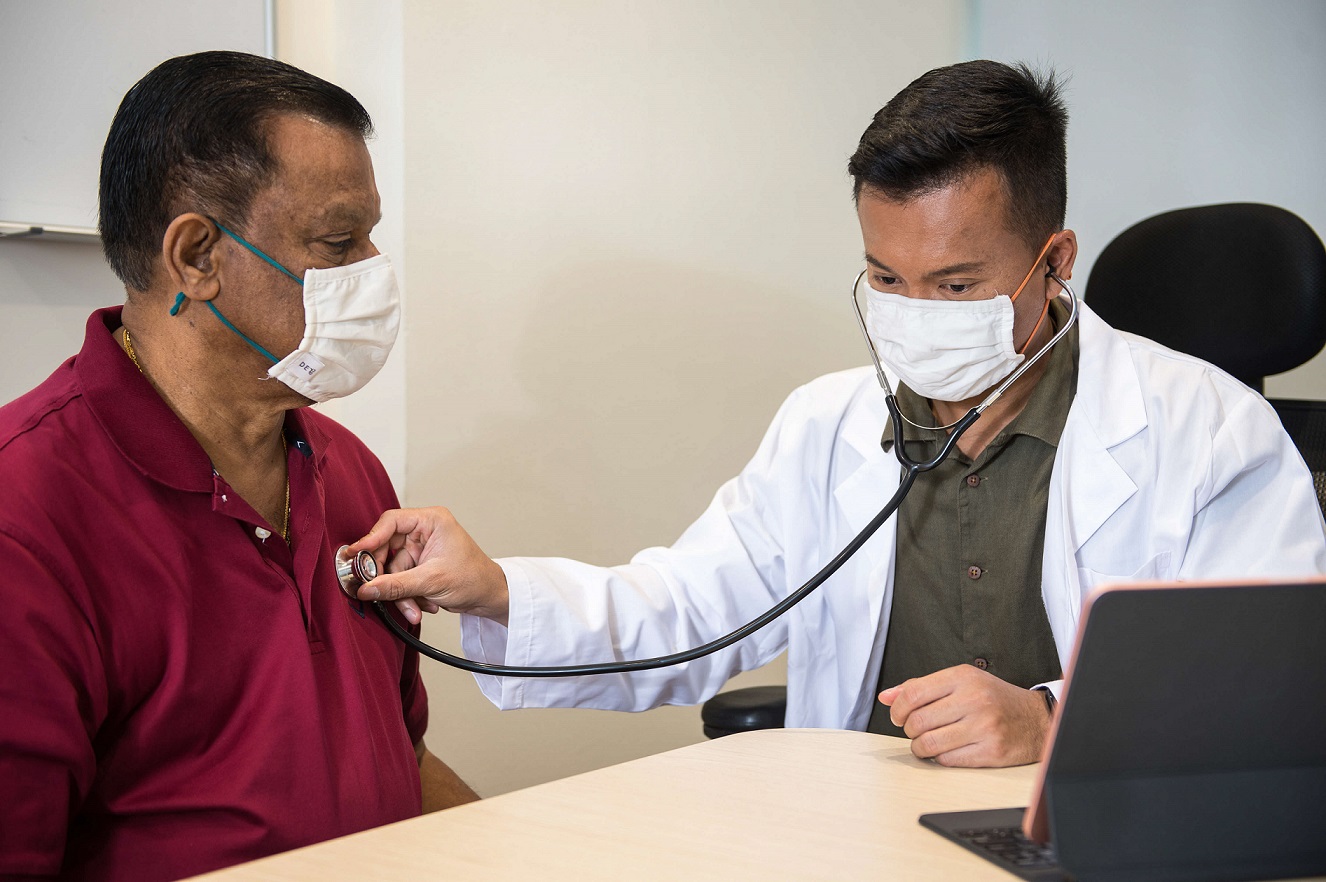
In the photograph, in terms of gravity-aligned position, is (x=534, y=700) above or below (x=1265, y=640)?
below

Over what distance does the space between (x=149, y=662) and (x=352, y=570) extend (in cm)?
24

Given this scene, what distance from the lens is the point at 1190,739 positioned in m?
0.68

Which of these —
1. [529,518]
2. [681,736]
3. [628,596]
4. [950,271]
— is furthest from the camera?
[681,736]

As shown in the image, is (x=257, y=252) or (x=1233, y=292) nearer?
(x=257, y=252)

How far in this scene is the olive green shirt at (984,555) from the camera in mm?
1379

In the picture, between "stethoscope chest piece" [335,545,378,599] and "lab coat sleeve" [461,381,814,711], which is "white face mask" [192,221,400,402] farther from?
"lab coat sleeve" [461,381,814,711]

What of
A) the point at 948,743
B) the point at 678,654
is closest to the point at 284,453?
the point at 678,654

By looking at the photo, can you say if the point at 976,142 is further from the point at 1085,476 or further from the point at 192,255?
the point at 192,255

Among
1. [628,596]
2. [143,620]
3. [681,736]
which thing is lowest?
[681,736]

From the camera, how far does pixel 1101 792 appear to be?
0.68 meters

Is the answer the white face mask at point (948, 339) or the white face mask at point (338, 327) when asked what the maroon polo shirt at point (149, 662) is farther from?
the white face mask at point (948, 339)

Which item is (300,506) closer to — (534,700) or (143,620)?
(143,620)

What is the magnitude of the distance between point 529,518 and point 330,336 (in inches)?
32.9

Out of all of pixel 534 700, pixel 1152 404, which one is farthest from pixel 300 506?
pixel 1152 404
